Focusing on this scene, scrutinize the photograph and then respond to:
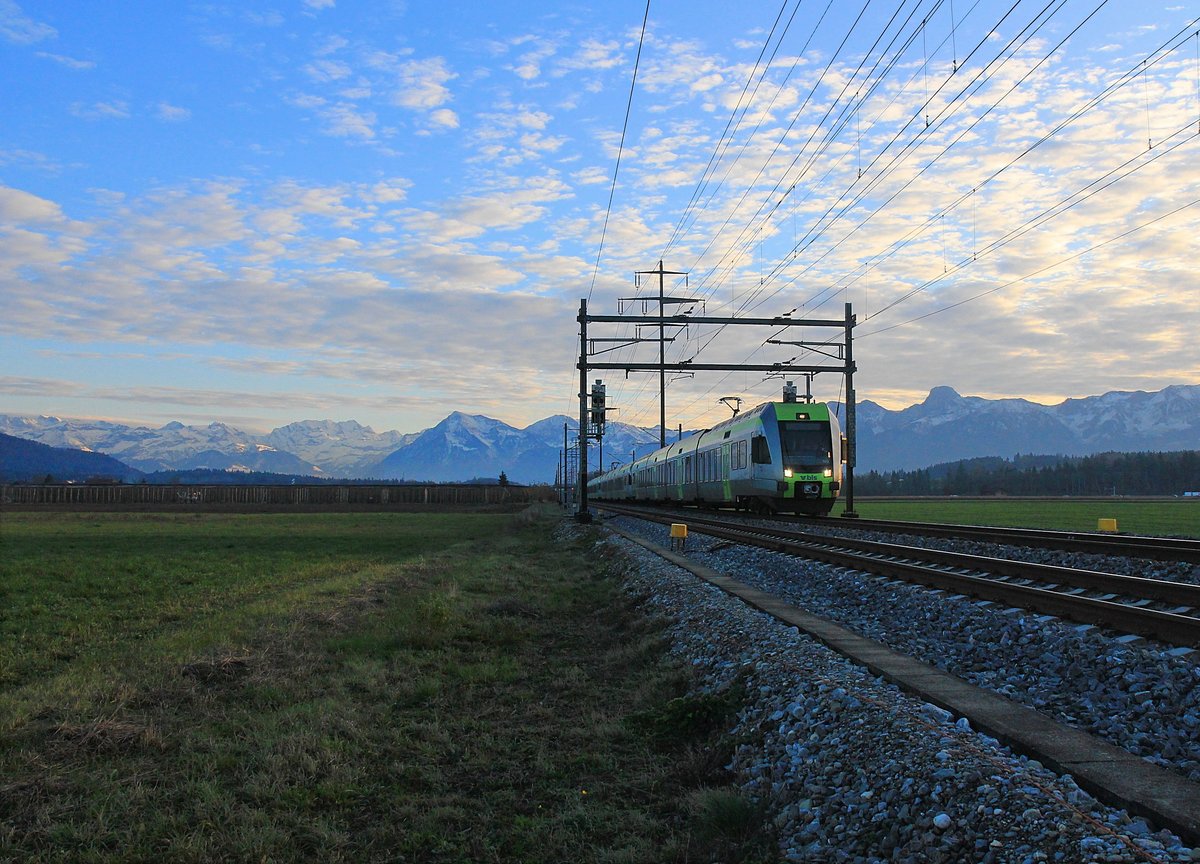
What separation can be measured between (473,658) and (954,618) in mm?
5744

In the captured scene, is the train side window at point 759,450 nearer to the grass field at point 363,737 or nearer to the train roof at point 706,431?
the train roof at point 706,431

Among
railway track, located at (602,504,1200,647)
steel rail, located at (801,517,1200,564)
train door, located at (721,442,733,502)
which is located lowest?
railway track, located at (602,504,1200,647)

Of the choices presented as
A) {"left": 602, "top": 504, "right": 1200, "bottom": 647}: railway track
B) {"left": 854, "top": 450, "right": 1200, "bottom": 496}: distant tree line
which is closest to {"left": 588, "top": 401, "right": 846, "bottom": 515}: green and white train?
{"left": 602, "top": 504, "right": 1200, "bottom": 647}: railway track

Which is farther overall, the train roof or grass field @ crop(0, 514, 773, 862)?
the train roof

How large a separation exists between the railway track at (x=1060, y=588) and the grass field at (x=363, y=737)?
406 centimetres

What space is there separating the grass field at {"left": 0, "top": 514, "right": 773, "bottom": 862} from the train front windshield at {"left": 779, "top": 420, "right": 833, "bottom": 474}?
1483cm

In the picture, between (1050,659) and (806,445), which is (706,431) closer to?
(806,445)

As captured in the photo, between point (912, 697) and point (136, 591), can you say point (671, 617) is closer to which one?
point (912, 697)

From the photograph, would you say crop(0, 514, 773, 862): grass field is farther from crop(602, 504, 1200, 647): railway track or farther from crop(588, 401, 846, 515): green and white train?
crop(588, 401, 846, 515): green and white train

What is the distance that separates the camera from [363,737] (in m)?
7.17

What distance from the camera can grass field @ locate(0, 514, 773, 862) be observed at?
17.0 ft

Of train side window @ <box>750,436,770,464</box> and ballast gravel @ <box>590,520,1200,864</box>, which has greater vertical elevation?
train side window @ <box>750,436,770,464</box>

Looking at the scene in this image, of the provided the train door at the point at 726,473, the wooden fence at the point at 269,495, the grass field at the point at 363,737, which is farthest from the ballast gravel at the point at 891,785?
the wooden fence at the point at 269,495

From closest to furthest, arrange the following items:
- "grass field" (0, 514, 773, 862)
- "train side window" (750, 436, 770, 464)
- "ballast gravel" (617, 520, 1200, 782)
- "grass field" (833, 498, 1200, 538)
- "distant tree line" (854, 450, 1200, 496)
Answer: "grass field" (0, 514, 773, 862)
"ballast gravel" (617, 520, 1200, 782)
"train side window" (750, 436, 770, 464)
"grass field" (833, 498, 1200, 538)
"distant tree line" (854, 450, 1200, 496)
